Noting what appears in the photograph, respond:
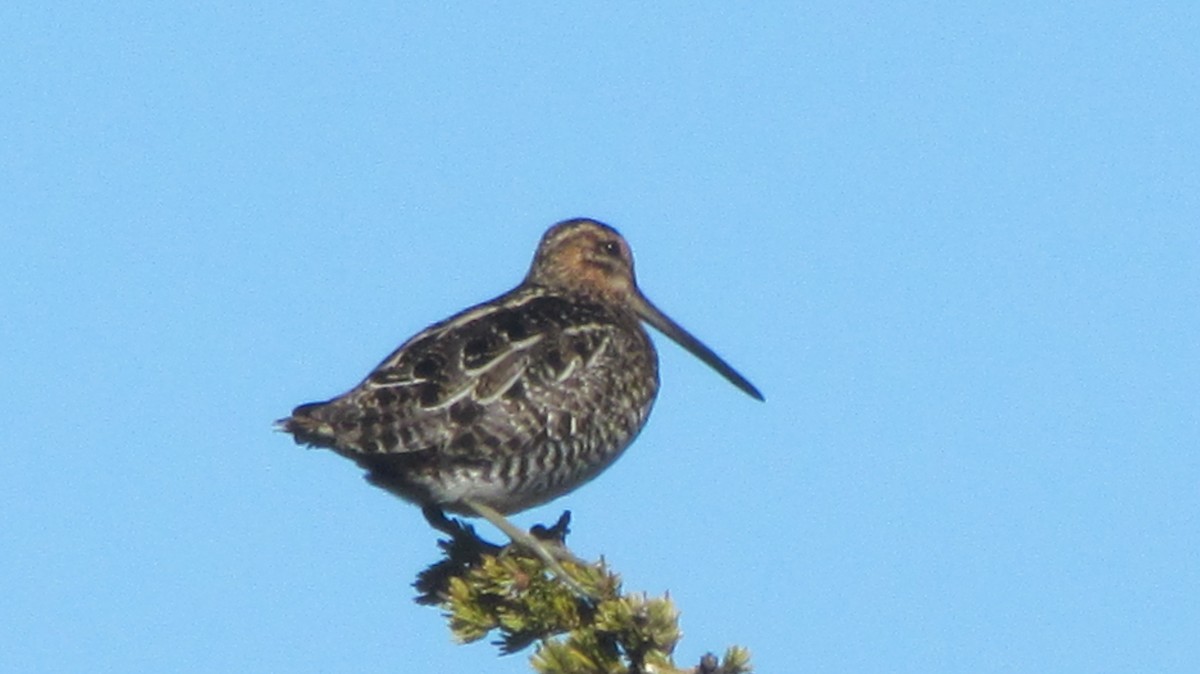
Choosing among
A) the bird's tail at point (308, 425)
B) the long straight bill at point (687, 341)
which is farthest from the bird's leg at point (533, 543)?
the long straight bill at point (687, 341)

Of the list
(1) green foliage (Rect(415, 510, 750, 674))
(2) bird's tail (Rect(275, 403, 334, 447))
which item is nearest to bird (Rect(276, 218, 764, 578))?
(2) bird's tail (Rect(275, 403, 334, 447))

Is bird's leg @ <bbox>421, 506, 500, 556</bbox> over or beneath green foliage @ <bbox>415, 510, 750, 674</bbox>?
over

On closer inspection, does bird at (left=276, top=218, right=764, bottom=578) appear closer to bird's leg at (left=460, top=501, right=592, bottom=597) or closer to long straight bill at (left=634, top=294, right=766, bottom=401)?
bird's leg at (left=460, top=501, right=592, bottom=597)

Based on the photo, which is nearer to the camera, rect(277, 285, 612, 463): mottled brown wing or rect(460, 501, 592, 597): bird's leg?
rect(460, 501, 592, 597): bird's leg

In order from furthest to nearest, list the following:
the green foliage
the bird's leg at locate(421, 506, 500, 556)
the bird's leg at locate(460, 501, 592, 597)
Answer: the bird's leg at locate(421, 506, 500, 556)
the bird's leg at locate(460, 501, 592, 597)
the green foliage

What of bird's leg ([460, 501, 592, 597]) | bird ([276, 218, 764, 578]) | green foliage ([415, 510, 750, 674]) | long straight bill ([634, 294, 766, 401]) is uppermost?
long straight bill ([634, 294, 766, 401])

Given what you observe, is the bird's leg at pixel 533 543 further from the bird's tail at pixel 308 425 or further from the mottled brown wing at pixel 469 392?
the bird's tail at pixel 308 425

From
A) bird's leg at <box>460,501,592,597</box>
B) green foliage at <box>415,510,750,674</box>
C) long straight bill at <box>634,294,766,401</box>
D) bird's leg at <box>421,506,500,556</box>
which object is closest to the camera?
green foliage at <box>415,510,750,674</box>
